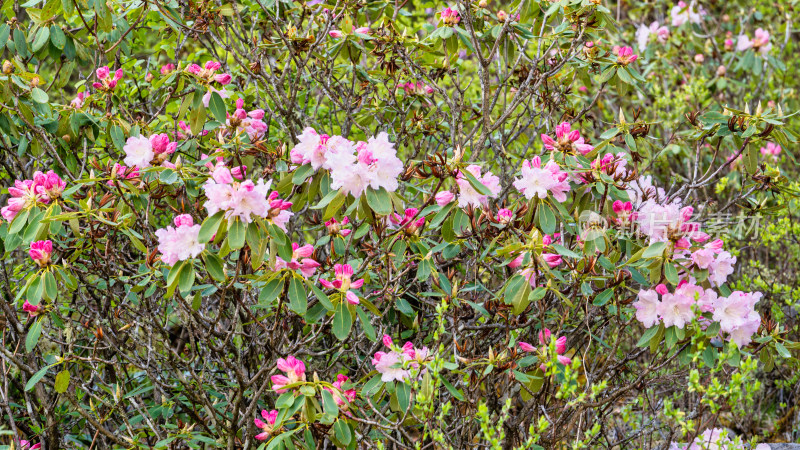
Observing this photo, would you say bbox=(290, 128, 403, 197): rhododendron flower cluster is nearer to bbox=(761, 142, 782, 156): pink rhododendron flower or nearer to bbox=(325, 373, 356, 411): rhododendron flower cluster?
bbox=(325, 373, 356, 411): rhododendron flower cluster

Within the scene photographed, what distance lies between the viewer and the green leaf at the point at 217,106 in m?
2.08

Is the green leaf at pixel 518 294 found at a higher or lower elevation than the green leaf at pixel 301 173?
lower

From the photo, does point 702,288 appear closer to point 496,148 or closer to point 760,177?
point 760,177

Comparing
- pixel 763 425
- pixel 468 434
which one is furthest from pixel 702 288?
pixel 763 425

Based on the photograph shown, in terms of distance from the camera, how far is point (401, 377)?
180 cm

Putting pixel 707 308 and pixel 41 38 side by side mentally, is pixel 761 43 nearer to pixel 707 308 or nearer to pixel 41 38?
pixel 707 308

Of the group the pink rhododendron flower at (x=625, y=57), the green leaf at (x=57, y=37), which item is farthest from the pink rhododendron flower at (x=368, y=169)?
the green leaf at (x=57, y=37)

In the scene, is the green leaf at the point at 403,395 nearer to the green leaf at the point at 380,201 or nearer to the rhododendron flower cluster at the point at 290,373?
the rhododendron flower cluster at the point at 290,373

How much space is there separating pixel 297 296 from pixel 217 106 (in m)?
0.71

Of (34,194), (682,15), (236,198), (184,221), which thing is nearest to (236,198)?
(236,198)

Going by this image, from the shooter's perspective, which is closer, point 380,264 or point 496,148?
point 380,264

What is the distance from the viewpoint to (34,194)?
1848 millimetres

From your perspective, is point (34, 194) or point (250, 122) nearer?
point (34, 194)

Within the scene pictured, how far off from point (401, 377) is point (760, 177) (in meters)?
1.30
